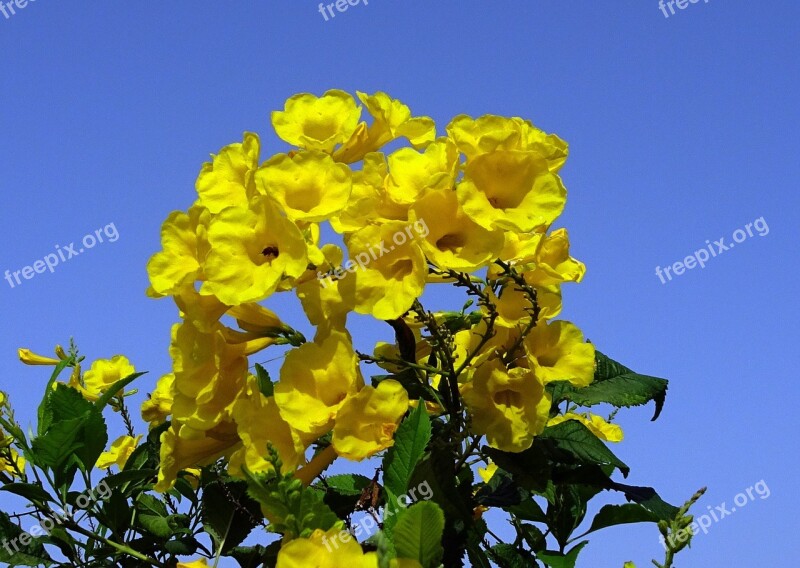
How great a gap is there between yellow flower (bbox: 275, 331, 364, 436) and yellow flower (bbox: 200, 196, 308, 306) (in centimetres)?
17

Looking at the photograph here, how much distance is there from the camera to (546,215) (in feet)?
6.71

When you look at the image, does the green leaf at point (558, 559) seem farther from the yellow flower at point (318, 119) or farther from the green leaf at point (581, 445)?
the yellow flower at point (318, 119)

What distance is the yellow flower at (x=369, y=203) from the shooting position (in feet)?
6.48

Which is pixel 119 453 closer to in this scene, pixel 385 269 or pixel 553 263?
pixel 385 269

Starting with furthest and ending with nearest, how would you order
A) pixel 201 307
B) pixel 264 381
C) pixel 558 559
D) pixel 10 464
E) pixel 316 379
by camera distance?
pixel 10 464 → pixel 558 559 → pixel 264 381 → pixel 201 307 → pixel 316 379

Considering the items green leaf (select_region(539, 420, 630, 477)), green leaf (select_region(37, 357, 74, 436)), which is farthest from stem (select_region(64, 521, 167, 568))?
green leaf (select_region(539, 420, 630, 477))

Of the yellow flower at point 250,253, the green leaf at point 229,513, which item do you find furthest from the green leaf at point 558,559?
the yellow flower at point 250,253

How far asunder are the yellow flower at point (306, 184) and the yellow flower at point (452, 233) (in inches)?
7.0

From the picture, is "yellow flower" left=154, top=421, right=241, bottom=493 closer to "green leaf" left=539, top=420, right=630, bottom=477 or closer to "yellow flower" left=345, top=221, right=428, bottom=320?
"yellow flower" left=345, top=221, right=428, bottom=320

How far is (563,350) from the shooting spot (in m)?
2.23

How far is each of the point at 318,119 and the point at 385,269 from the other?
0.51 metres

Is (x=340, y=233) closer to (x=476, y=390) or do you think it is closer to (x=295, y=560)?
(x=476, y=390)

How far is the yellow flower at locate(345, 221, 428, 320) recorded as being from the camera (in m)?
1.94

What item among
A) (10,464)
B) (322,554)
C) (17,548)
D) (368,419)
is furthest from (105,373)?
(322,554)
